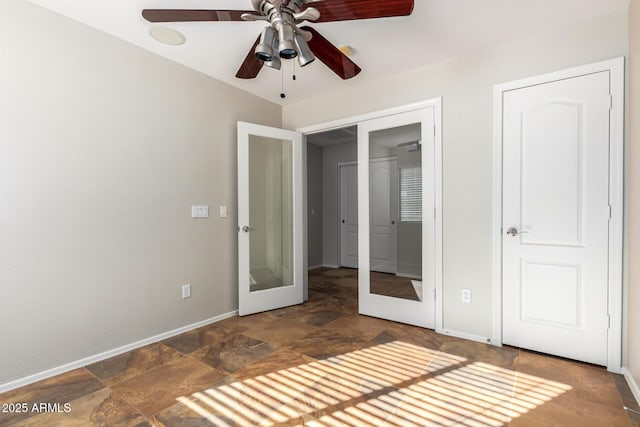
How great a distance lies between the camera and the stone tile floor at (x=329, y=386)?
1664 millimetres

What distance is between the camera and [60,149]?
2143 mm

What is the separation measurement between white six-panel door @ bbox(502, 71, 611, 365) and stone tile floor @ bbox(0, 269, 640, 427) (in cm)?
25

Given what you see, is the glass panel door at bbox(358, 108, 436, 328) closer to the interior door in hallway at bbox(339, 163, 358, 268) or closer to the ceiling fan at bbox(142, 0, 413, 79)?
the ceiling fan at bbox(142, 0, 413, 79)

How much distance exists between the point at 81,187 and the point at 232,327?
1.76 metres

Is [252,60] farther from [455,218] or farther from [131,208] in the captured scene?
[455,218]

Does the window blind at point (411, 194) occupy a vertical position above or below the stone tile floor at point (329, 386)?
above

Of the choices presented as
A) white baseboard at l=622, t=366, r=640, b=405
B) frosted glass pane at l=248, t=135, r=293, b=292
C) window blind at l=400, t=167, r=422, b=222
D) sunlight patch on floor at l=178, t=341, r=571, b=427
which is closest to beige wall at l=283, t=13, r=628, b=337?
window blind at l=400, t=167, r=422, b=222

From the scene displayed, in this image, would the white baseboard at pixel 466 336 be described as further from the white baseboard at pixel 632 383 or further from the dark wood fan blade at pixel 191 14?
the dark wood fan blade at pixel 191 14

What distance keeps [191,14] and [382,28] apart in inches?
54.3

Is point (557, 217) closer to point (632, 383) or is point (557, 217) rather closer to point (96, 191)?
point (632, 383)

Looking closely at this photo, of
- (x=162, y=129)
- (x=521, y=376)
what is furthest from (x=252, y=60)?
(x=521, y=376)

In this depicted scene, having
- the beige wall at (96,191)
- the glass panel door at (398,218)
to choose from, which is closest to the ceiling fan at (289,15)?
the beige wall at (96,191)

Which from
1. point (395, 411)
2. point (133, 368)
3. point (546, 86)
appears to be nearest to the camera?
point (395, 411)

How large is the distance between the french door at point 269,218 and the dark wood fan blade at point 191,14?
160 cm
